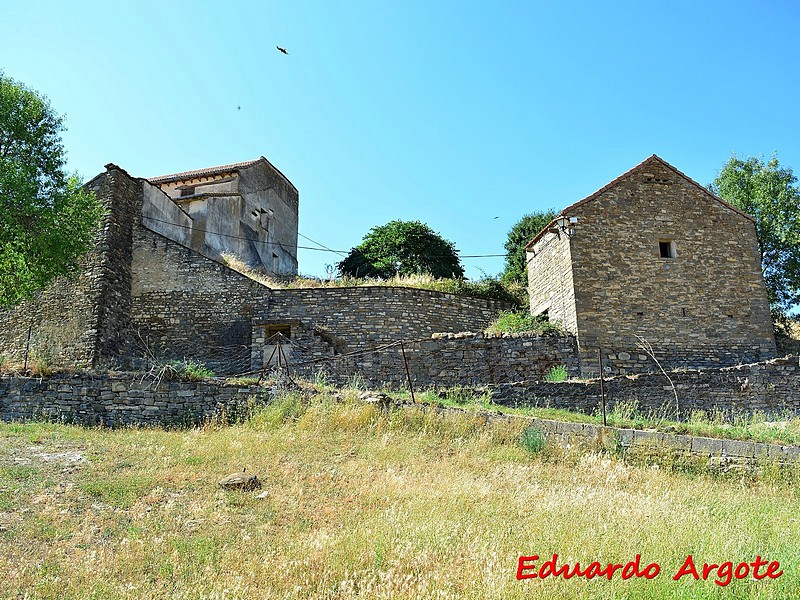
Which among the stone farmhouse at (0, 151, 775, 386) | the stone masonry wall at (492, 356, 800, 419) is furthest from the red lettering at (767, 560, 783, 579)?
the stone farmhouse at (0, 151, 775, 386)

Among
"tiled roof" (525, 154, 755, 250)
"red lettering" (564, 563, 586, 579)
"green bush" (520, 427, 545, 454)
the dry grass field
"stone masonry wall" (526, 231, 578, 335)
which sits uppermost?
"tiled roof" (525, 154, 755, 250)

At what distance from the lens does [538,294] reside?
20.9 metres

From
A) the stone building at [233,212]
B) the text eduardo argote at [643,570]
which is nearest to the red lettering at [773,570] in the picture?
the text eduardo argote at [643,570]

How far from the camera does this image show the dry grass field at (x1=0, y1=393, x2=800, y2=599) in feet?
19.4

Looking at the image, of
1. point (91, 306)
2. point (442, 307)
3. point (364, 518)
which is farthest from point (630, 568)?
point (91, 306)

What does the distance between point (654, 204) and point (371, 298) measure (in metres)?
8.31

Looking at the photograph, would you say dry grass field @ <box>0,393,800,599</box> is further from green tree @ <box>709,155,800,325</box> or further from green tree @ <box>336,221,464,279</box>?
green tree @ <box>336,221,464,279</box>

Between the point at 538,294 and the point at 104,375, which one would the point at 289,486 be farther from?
the point at 538,294

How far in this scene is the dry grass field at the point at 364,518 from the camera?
5918 mm

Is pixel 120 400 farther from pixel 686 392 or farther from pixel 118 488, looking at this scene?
pixel 686 392

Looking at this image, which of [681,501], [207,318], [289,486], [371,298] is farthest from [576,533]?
[207,318]

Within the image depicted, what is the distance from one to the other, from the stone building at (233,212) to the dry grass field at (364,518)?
13.6m

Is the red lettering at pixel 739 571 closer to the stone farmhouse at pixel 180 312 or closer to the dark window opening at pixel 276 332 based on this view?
the stone farmhouse at pixel 180 312

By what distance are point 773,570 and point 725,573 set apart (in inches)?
16.1
